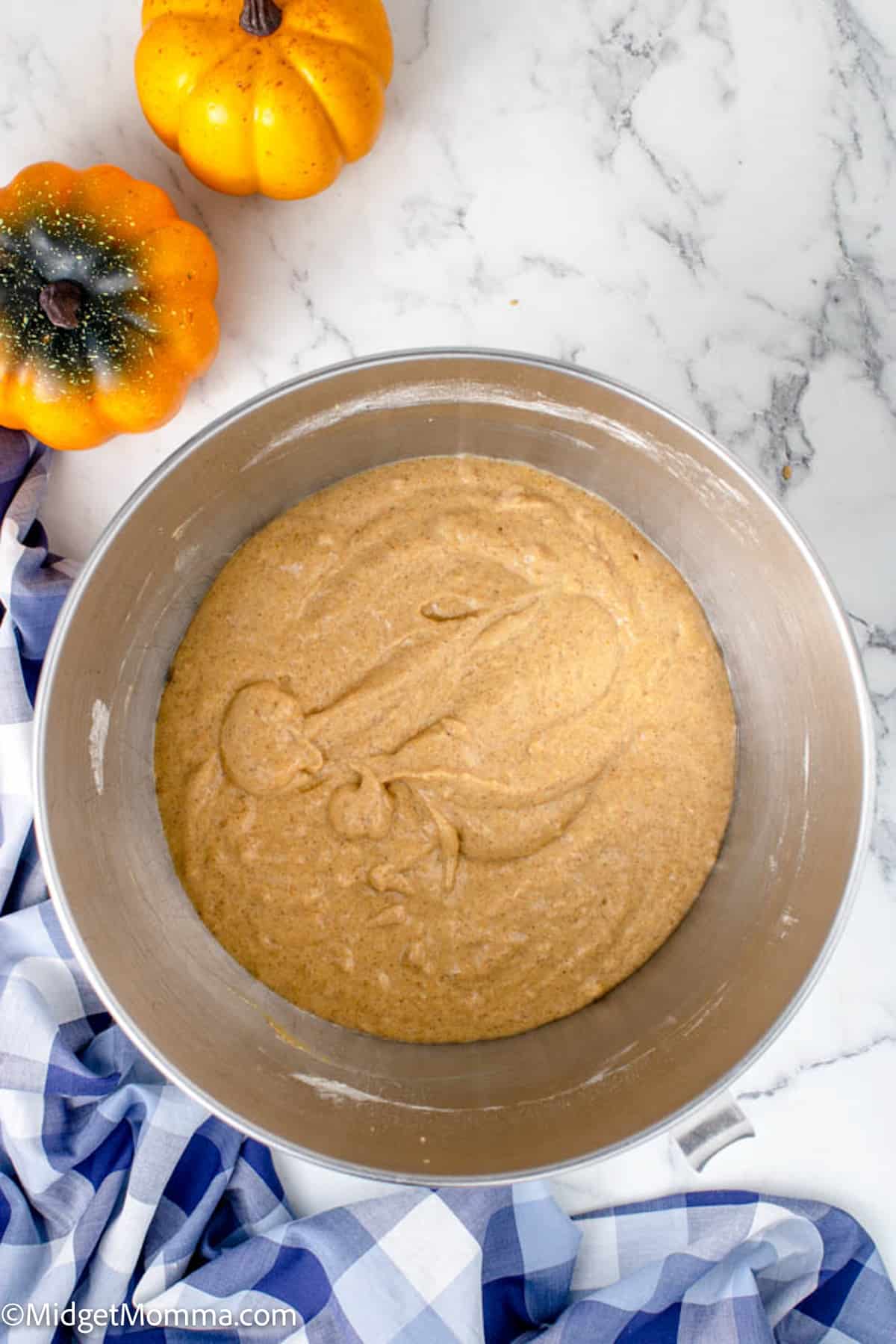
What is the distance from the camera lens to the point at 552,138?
1.86 meters

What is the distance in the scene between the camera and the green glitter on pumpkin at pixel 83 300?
1.65m

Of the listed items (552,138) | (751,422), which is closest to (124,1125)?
(751,422)

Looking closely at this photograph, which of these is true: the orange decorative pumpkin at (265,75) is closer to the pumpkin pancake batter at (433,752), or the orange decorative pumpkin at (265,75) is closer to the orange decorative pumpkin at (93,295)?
the orange decorative pumpkin at (93,295)

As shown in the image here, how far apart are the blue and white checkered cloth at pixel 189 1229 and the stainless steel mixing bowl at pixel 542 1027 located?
235 millimetres

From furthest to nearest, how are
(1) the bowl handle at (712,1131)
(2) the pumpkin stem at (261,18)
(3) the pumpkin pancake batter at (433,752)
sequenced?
(1) the bowl handle at (712,1131) → (3) the pumpkin pancake batter at (433,752) → (2) the pumpkin stem at (261,18)

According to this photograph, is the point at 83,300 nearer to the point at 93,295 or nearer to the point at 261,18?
the point at 93,295

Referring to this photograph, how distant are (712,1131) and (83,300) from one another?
169 centimetres

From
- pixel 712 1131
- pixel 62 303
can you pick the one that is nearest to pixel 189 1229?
pixel 712 1131

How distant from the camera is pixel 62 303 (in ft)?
5.27

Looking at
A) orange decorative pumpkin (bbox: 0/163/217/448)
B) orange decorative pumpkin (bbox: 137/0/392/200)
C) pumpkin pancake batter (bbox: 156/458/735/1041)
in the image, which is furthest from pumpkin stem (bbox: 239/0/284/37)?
pumpkin pancake batter (bbox: 156/458/735/1041)

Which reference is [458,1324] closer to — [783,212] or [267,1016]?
[267,1016]

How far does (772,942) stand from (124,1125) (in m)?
1.11

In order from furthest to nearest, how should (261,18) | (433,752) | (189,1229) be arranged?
(189,1229) → (433,752) → (261,18)

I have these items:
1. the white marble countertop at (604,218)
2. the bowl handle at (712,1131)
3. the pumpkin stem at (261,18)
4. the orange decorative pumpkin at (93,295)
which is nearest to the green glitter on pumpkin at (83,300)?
the orange decorative pumpkin at (93,295)
